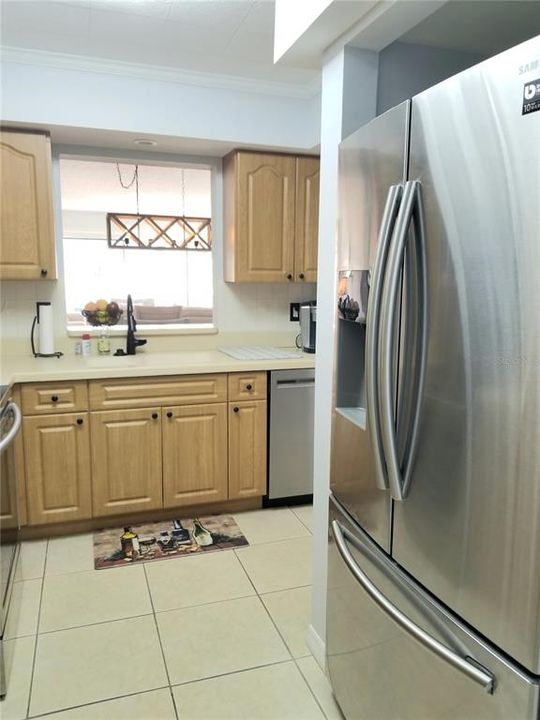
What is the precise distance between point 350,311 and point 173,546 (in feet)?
6.06

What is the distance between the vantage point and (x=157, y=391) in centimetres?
304

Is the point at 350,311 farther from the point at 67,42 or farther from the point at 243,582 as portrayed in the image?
the point at 67,42

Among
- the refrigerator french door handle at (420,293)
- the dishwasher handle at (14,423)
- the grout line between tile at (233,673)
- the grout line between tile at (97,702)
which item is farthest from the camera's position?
the dishwasher handle at (14,423)

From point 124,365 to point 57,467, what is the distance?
0.63 meters

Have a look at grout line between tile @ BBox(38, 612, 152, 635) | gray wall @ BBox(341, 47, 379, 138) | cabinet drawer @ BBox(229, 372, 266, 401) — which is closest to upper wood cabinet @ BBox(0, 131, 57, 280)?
cabinet drawer @ BBox(229, 372, 266, 401)

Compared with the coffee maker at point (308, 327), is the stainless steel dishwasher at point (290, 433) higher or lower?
lower

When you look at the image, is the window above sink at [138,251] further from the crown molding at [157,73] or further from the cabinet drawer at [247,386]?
the cabinet drawer at [247,386]

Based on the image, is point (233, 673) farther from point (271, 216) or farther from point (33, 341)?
point (271, 216)

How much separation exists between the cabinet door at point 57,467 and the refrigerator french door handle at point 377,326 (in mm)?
1964

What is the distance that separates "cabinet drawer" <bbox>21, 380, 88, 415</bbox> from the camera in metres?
2.80

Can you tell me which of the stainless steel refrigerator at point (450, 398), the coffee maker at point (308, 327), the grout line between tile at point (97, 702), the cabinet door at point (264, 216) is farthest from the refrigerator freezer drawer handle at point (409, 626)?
the cabinet door at point (264, 216)

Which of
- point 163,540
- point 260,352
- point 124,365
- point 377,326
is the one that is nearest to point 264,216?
point 260,352

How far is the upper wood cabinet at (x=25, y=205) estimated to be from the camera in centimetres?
294

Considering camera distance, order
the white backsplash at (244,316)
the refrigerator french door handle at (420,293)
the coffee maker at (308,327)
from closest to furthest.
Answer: the refrigerator french door handle at (420,293), the coffee maker at (308,327), the white backsplash at (244,316)
